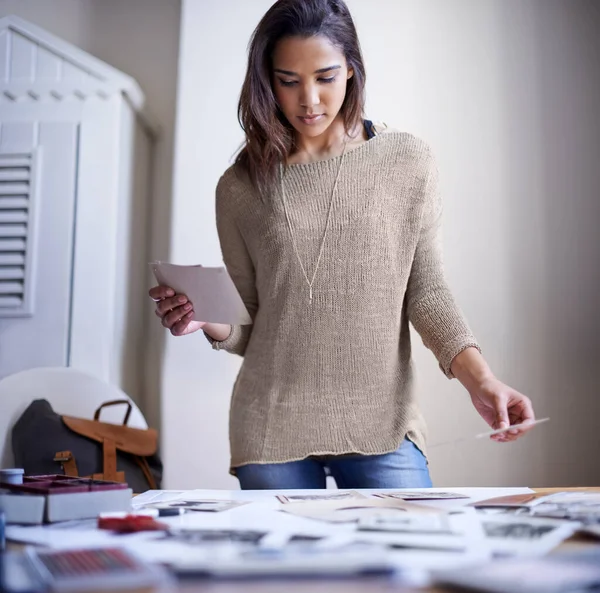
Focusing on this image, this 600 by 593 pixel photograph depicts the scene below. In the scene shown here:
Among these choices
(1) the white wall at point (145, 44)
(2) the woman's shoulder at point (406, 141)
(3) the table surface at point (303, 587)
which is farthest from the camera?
(1) the white wall at point (145, 44)

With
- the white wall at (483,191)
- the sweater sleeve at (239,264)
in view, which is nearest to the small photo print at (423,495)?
the sweater sleeve at (239,264)

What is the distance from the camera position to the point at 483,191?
2.02 metres

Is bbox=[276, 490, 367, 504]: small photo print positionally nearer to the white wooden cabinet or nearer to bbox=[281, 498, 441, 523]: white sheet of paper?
bbox=[281, 498, 441, 523]: white sheet of paper

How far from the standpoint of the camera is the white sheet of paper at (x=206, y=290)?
1.01 meters

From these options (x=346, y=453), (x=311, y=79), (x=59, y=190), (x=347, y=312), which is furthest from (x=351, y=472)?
(x=59, y=190)

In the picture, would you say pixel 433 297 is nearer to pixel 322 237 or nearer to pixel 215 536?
pixel 322 237

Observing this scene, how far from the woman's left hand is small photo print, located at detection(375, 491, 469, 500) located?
0.45 feet

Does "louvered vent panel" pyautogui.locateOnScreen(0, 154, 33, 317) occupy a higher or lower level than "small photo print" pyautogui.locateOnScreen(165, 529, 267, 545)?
higher

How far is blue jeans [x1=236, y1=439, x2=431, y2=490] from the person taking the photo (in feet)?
3.68

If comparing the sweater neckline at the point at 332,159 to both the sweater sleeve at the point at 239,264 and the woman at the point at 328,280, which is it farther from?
the sweater sleeve at the point at 239,264

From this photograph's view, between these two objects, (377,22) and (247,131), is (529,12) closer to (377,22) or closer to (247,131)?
(377,22)

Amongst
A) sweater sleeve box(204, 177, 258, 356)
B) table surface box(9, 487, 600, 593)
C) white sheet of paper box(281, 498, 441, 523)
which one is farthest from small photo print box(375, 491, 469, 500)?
sweater sleeve box(204, 177, 258, 356)

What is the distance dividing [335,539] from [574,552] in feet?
0.58

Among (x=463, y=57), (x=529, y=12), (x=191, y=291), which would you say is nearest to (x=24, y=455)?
(x=191, y=291)
